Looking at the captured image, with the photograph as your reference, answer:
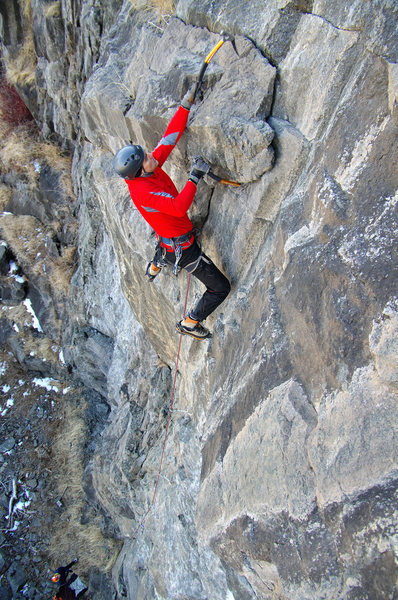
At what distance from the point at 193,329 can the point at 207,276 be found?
0.75 meters

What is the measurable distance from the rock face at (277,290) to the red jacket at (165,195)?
226 millimetres

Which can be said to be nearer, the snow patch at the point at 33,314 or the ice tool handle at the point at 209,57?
the ice tool handle at the point at 209,57

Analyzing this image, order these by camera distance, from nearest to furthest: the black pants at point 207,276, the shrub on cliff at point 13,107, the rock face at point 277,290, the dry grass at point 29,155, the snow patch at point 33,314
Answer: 1. the rock face at point 277,290
2. the black pants at point 207,276
3. the dry grass at point 29,155
4. the snow patch at point 33,314
5. the shrub on cliff at point 13,107

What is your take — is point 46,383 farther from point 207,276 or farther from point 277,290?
point 277,290

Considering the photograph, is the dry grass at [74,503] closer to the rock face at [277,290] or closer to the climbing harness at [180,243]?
the rock face at [277,290]

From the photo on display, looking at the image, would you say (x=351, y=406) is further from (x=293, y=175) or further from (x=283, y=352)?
(x=293, y=175)

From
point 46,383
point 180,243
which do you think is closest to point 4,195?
point 46,383

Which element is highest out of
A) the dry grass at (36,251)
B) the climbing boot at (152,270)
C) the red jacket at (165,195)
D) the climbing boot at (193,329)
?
the red jacket at (165,195)

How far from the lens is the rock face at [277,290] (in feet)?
7.08

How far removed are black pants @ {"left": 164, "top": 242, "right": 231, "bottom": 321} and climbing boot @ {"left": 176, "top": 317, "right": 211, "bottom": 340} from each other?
0.34 m

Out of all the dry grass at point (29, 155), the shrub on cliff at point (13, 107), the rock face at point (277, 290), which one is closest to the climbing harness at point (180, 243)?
the rock face at point (277, 290)

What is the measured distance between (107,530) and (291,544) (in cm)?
750

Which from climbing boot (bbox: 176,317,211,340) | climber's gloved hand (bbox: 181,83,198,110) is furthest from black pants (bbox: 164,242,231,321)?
climber's gloved hand (bbox: 181,83,198,110)

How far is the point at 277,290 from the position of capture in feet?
10.1
